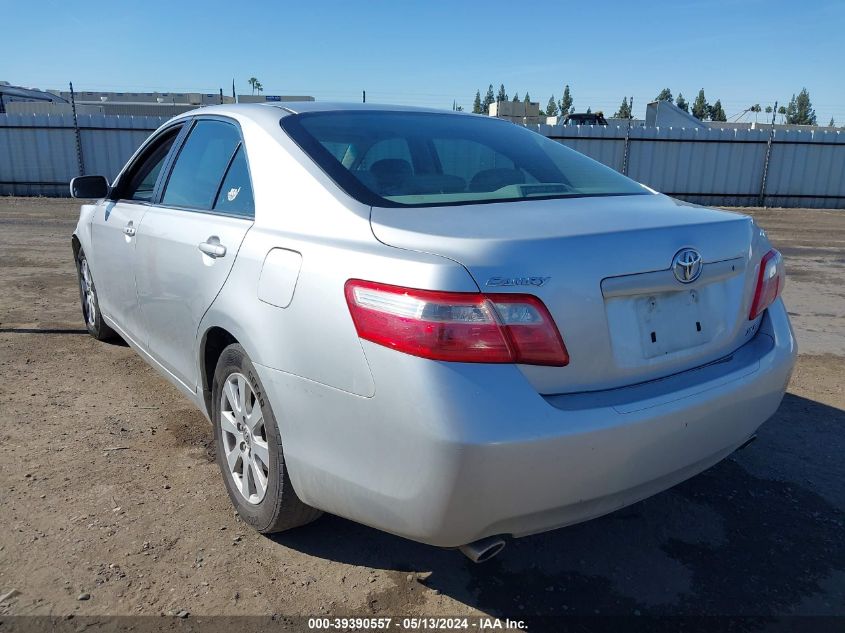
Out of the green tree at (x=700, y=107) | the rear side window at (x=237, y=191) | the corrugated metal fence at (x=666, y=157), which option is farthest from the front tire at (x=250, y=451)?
the green tree at (x=700, y=107)

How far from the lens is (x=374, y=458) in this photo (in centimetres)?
187

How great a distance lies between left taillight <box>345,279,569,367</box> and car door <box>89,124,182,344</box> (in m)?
2.14

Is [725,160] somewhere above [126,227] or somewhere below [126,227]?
above

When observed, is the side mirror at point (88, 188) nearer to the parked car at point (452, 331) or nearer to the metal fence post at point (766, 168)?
the parked car at point (452, 331)

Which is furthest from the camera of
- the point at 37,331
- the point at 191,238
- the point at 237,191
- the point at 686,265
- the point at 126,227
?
the point at 37,331

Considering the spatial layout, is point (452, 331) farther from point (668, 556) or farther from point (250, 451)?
point (668, 556)

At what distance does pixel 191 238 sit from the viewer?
280cm

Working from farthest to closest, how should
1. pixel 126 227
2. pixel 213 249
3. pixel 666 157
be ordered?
pixel 666 157
pixel 126 227
pixel 213 249

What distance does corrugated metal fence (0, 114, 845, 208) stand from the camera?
1664cm

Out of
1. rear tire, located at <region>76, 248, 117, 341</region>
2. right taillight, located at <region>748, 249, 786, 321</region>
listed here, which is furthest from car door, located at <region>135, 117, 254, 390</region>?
right taillight, located at <region>748, 249, 786, 321</region>

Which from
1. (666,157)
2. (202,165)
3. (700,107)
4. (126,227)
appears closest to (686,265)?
(202,165)

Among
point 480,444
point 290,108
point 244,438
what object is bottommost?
point 244,438

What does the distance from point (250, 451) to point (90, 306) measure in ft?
10.0

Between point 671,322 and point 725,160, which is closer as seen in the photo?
point 671,322
